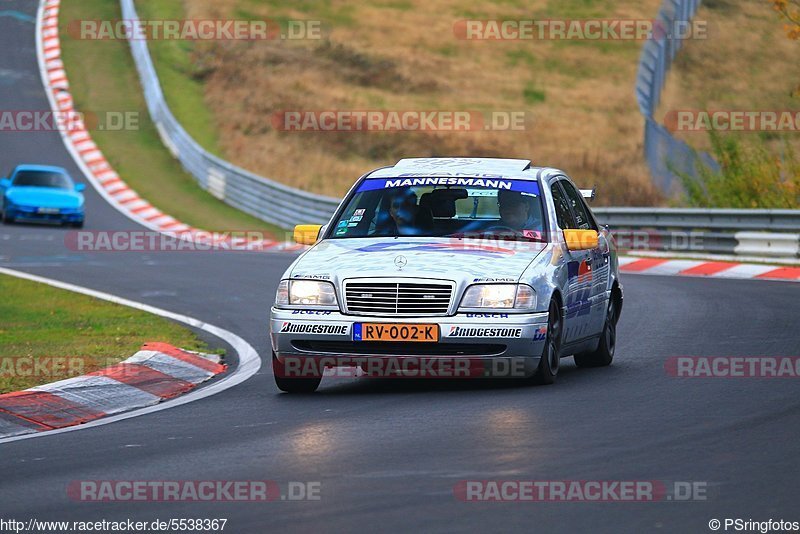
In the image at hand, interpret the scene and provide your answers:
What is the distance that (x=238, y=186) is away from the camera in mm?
34719

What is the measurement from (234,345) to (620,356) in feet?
12.0

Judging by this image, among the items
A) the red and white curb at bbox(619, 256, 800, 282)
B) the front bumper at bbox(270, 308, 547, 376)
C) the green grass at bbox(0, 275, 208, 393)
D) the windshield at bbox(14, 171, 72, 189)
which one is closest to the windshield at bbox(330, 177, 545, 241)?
the front bumper at bbox(270, 308, 547, 376)

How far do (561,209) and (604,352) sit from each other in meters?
1.23

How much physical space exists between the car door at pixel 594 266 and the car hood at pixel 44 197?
20.1 meters

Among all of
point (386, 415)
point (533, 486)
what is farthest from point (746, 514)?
point (386, 415)

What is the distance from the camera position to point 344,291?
10.6m

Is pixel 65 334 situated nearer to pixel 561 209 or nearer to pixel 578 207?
pixel 578 207

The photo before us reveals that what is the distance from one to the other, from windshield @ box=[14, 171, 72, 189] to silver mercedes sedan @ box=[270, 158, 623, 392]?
21.4m

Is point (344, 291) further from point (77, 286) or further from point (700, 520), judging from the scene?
point (77, 286)

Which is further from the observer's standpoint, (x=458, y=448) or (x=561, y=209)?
(x=561, y=209)

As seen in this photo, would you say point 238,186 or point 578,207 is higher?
point 578,207

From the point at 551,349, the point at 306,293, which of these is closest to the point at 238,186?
the point at 306,293

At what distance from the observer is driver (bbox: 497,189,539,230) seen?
37.9ft

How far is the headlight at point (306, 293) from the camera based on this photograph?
420 inches
